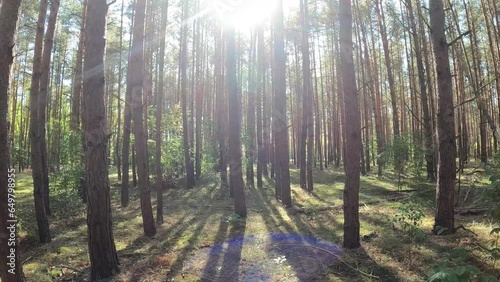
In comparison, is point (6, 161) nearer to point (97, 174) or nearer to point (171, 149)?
point (97, 174)

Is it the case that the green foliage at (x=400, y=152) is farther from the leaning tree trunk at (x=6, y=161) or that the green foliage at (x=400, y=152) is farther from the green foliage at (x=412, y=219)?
the leaning tree trunk at (x=6, y=161)

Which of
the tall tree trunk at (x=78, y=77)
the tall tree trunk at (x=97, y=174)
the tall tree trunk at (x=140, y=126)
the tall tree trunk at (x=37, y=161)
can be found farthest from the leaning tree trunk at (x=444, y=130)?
the tall tree trunk at (x=78, y=77)

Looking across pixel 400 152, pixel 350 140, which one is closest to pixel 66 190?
pixel 350 140

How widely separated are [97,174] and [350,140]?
400 cm

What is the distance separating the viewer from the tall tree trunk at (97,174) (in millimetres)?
5133

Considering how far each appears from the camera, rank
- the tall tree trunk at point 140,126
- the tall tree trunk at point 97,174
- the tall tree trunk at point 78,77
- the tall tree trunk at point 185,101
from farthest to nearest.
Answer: the tall tree trunk at point 185,101 < the tall tree trunk at point 78,77 < the tall tree trunk at point 140,126 < the tall tree trunk at point 97,174

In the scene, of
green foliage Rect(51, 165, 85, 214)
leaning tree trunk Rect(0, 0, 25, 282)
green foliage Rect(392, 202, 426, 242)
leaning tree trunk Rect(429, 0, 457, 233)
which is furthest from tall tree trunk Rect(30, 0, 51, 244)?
leaning tree trunk Rect(429, 0, 457, 233)

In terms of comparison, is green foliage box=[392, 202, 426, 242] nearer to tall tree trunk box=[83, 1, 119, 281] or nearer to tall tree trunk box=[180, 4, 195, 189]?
tall tree trunk box=[83, 1, 119, 281]

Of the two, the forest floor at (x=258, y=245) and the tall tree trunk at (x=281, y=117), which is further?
the tall tree trunk at (x=281, y=117)

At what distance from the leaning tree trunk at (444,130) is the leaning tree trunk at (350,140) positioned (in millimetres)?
1514

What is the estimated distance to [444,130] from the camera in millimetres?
6309

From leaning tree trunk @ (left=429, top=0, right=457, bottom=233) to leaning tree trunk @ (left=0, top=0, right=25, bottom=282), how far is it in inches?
243

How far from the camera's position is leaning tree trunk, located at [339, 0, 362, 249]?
19.5 ft

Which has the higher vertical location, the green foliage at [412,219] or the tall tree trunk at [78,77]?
the tall tree trunk at [78,77]
